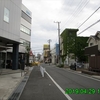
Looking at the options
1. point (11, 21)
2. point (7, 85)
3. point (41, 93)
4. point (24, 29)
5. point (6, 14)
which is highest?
point (24, 29)

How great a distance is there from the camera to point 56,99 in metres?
8.28

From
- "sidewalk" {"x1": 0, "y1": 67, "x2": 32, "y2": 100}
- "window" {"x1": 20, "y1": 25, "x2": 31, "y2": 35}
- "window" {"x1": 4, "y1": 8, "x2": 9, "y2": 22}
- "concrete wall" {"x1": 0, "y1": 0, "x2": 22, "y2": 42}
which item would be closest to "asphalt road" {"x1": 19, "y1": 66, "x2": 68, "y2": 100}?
"sidewalk" {"x1": 0, "y1": 67, "x2": 32, "y2": 100}

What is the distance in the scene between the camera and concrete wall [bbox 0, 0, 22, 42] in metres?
19.8

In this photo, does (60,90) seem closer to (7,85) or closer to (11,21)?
(7,85)

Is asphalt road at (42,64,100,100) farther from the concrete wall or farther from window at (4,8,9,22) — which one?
window at (4,8,9,22)

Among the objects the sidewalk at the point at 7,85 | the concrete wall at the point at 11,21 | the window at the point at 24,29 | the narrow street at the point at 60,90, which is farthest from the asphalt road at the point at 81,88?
the window at the point at 24,29

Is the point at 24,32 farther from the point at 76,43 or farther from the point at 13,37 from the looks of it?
the point at 13,37

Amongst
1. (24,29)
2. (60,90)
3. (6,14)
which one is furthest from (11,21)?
(24,29)

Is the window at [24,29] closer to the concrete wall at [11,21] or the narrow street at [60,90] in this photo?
the concrete wall at [11,21]

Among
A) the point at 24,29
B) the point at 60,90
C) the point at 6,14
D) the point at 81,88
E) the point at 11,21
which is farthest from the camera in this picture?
the point at 24,29

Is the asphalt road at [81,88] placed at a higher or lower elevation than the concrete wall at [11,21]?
lower

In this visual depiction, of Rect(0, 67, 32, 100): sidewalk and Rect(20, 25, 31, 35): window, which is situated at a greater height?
Rect(20, 25, 31, 35): window

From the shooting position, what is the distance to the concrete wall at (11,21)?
19.8 meters

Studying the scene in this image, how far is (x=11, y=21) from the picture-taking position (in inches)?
900
